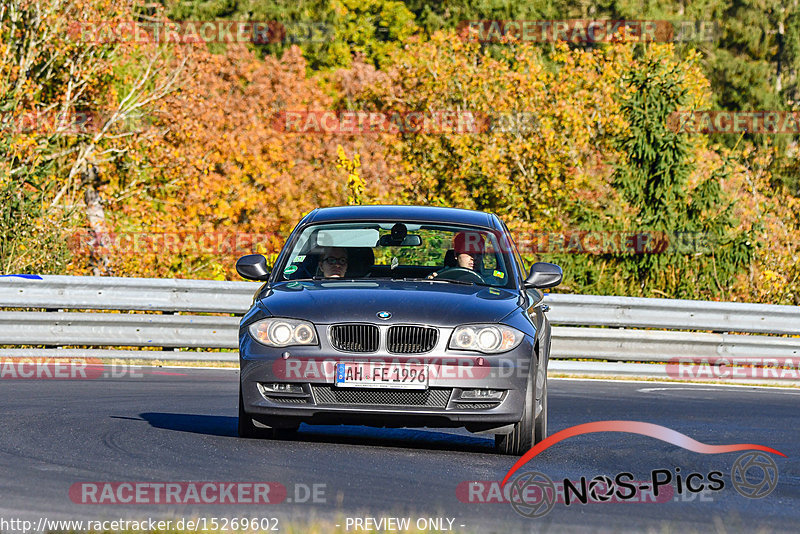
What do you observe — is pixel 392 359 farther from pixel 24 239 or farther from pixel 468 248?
pixel 24 239

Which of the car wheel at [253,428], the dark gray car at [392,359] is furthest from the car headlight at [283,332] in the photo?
the car wheel at [253,428]

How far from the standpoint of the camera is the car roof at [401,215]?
957 centimetres

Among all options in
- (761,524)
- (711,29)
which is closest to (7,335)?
(761,524)

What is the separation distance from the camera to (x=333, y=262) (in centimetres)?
922

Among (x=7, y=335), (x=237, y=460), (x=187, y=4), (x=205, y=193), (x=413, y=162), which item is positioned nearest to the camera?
(x=237, y=460)

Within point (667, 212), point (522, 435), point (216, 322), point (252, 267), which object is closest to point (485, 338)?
point (522, 435)

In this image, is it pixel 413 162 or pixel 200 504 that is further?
pixel 413 162

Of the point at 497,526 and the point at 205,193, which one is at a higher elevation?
the point at 497,526

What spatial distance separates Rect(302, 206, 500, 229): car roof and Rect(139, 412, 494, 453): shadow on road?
1466 millimetres

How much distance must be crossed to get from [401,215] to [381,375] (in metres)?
1.96

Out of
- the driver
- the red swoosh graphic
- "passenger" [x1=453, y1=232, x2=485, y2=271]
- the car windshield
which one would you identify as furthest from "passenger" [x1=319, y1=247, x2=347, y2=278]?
the red swoosh graphic

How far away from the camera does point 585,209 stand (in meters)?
24.9

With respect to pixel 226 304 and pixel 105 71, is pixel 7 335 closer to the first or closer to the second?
pixel 226 304

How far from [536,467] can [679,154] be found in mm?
16634
